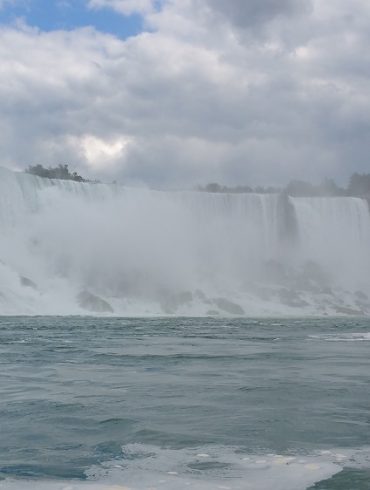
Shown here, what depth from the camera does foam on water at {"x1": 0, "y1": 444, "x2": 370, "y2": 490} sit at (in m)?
6.33

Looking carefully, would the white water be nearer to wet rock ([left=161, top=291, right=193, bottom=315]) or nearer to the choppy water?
wet rock ([left=161, top=291, right=193, bottom=315])

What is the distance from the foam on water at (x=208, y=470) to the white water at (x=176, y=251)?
128 feet

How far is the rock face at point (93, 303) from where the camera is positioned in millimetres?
49969

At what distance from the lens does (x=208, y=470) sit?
6.87 metres

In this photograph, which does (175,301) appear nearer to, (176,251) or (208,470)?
(176,251)

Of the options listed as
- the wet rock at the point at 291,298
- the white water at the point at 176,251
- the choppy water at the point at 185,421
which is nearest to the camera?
the choppy water at the point at 185,421

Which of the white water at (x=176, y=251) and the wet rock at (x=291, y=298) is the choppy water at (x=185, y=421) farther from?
the wet rock at (x=291, y=298)

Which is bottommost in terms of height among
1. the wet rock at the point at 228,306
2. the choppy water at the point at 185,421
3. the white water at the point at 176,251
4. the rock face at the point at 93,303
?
the wet rock at the point at 228,306

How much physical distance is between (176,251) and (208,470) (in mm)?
56757

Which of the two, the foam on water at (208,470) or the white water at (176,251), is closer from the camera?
the foam on water at (208,470)

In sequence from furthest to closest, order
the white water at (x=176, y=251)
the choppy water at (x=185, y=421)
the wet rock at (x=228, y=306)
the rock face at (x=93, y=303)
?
the wet rock at (x=228, y=306), the white water at (x=176, y=251), the rock face at (x=93, y=303), the choppy water at (x=185, y=421)

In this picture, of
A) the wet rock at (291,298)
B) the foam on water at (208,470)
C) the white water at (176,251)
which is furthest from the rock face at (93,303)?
the foam on water at (208,470)

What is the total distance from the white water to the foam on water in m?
39.1

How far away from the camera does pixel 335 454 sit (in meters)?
7.59
